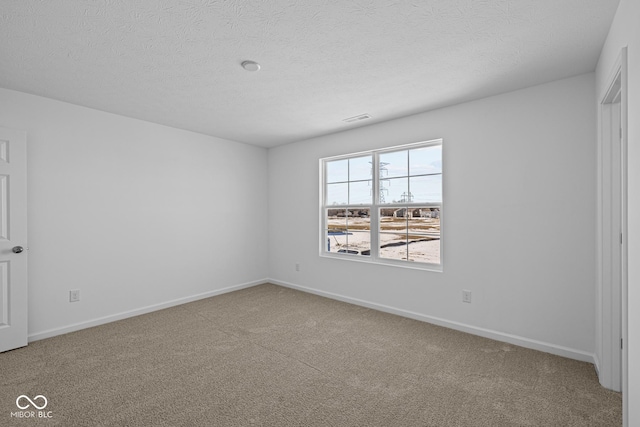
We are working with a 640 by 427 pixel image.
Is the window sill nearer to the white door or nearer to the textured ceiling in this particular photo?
the textured ceiling

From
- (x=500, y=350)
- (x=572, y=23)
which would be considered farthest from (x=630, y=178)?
(x=500, y=350)

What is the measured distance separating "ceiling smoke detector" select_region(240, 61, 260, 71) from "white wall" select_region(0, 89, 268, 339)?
2.20 metres

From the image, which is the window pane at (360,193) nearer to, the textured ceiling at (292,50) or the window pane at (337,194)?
the window pane at (337,194)

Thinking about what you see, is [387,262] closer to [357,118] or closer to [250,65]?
[357,118]

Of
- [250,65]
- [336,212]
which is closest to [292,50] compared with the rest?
[250,65]

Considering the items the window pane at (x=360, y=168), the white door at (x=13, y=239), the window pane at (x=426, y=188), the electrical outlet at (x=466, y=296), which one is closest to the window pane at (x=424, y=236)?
the window pane at (x=426, y=188)

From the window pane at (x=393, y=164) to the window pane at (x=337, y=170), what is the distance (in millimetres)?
641

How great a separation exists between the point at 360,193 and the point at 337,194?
429mm

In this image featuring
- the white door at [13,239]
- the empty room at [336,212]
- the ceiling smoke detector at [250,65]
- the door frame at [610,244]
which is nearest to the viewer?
the empty room at [336,212]

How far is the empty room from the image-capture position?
1941 mm

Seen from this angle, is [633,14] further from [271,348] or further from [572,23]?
[271,348]

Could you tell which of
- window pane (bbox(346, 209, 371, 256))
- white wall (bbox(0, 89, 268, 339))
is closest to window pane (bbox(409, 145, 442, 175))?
→ window pane (bbox(346, 209, 371, 256))

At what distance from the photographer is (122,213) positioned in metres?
3.79

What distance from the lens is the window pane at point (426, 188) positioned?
3627mm
